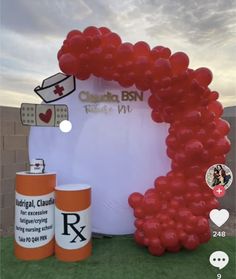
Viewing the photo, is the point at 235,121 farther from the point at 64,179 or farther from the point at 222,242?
the point at 64,179

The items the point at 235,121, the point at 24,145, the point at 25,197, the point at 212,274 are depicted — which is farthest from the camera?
the point at 235,121

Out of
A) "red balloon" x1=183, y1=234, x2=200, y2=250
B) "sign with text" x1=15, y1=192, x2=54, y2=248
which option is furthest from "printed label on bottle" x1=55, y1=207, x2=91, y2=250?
"red balloon" x1=183, y1=234, x2=200, y2=250

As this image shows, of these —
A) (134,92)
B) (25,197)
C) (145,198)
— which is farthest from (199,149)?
(25,197)

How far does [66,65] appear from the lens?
2703 mm

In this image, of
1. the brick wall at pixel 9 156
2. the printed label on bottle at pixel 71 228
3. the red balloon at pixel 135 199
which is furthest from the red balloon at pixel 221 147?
the brick wall at pixel 9 156

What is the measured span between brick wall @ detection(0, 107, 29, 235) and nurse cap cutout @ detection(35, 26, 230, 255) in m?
1.36

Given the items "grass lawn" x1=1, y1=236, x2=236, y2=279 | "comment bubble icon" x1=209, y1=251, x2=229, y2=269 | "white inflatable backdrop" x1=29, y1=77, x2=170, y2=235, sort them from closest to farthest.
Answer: "grass lawn" x1=1, y1=236, x2=236, y2=279 → "comment bubble icon" x1=209, y1=251, x2=229, y2=269 → "white inflatable backdrop" x1=29, y1=77, x2=170, y2=235

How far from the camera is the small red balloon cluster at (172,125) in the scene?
8.44ft

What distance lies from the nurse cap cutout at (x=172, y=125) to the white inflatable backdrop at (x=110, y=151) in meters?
0.19

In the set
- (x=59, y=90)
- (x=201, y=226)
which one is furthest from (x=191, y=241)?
(x=59, y=90)

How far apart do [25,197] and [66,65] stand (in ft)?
3.59

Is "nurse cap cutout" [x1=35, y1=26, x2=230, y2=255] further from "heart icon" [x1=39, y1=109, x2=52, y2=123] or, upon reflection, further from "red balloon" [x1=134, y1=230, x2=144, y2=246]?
"heart icon" [x1=39, y1=109, x2=52, y2=123]

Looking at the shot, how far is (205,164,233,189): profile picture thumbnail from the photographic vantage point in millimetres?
2484

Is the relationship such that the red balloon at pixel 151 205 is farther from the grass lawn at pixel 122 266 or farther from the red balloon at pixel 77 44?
the red balloon at pixel 77 44
